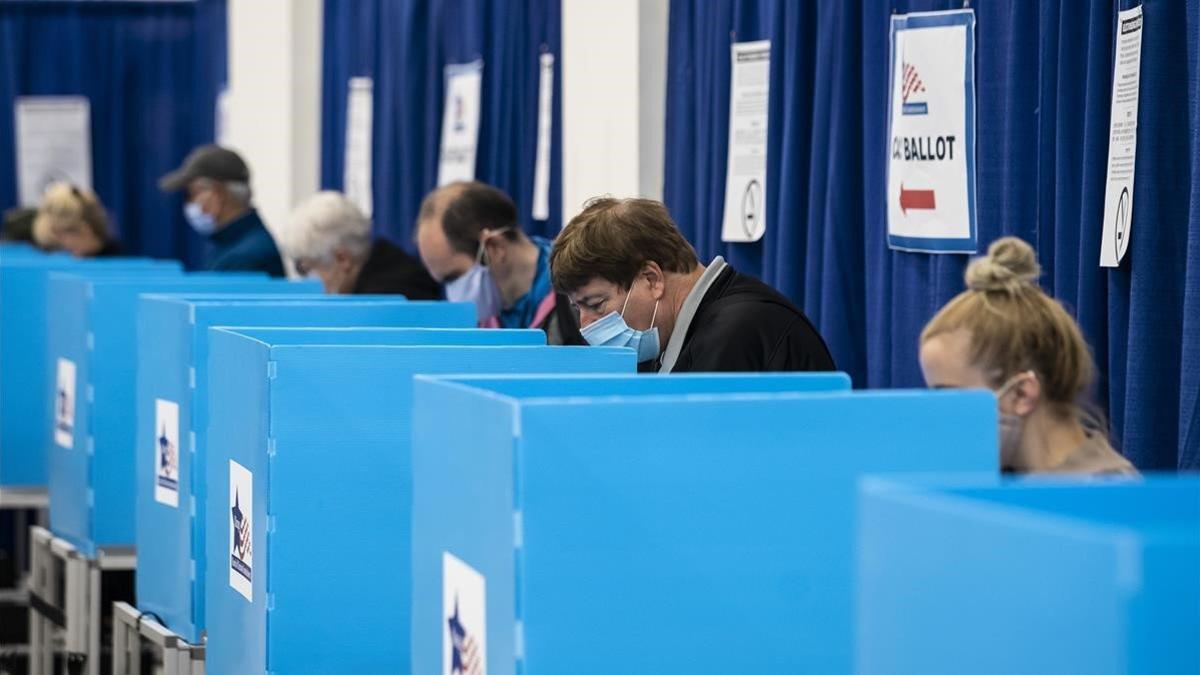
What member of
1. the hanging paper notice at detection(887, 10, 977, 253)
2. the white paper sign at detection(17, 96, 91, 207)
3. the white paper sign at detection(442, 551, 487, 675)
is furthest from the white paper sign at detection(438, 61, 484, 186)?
the white paper sign at detection(17, 96, 91, 207)

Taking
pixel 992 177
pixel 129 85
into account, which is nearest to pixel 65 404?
pixel 992 177

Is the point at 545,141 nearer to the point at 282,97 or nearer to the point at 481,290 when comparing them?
the point at 481,290

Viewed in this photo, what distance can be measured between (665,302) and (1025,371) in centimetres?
82

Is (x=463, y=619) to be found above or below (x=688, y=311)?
below

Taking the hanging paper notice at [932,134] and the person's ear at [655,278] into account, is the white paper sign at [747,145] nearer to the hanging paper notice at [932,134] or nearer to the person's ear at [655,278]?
the hanging paper notice at [932,134]

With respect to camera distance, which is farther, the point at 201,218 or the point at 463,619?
the point at 201,218

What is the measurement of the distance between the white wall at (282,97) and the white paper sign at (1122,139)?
5408 millimetres

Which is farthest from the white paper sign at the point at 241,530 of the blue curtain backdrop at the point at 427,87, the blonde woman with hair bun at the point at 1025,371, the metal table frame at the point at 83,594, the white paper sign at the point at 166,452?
the blue curtain backdrop at the point at 427,87

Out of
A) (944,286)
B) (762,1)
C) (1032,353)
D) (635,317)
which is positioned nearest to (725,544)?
(1032,353)

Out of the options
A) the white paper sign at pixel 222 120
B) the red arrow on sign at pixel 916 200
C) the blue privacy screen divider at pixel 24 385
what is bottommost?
the blue privacy screen divider at pixel 24 385

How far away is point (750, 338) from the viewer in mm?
2570

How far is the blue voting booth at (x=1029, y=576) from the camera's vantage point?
1.04m

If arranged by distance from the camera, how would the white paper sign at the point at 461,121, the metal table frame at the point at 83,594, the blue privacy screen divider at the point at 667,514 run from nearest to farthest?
the blue privacy screen divider at the point at 667,514 < the metal table frame at the point at 83,594 < the white paper sign at the point at 461,121

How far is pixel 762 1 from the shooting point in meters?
4.00
